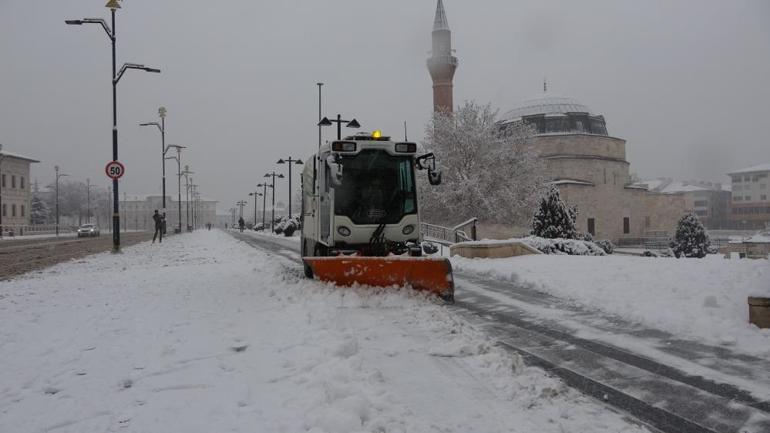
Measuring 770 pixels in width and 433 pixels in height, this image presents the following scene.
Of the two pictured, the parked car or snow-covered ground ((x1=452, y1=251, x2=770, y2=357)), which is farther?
the parked car

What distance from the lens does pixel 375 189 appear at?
35.1 ft

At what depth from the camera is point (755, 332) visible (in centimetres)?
598

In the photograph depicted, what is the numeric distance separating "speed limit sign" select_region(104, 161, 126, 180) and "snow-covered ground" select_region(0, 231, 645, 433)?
1244 cm

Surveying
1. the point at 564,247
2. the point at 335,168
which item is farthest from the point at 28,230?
the point at 335,168

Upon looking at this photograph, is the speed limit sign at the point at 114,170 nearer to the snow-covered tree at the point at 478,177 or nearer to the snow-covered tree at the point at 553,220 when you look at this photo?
the snow-covered tree at the point at 553,220

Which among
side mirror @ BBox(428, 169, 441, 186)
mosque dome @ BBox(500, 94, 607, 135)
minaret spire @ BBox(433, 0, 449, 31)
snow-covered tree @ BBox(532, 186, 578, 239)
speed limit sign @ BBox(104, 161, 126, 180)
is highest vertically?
minaret spire @ BBox(433, 0, 449, 31)

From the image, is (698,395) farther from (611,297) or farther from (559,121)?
(559,121)

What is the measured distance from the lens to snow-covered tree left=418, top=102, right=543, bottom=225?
36.1 metres

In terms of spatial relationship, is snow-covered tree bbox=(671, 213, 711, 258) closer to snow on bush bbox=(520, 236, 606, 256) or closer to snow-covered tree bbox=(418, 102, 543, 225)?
snow-covered tree bbox=(418, 102, 543, 225)

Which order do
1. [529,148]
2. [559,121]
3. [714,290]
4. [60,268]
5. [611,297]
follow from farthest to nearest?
[559,121] < [529,148] < [60,268] < [611,297] < [714,290]

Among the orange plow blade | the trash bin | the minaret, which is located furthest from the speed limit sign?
the minaret

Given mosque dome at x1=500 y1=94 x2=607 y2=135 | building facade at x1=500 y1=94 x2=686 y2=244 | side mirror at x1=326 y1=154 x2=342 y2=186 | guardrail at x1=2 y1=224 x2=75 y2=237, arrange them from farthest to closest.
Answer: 1. mosque dome at x1=500 y1=94 x2=607 y2=135
2. building facade at x1=500 y1=94 x2=686 y2=244
3. guardrail at x1=2 y1=224 x2=75 y2=237
4. side mirror at x1=326 y1=154 x2=342 y2=186

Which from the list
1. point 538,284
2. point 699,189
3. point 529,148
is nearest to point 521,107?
point 529,148

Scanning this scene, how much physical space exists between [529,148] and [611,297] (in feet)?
114
